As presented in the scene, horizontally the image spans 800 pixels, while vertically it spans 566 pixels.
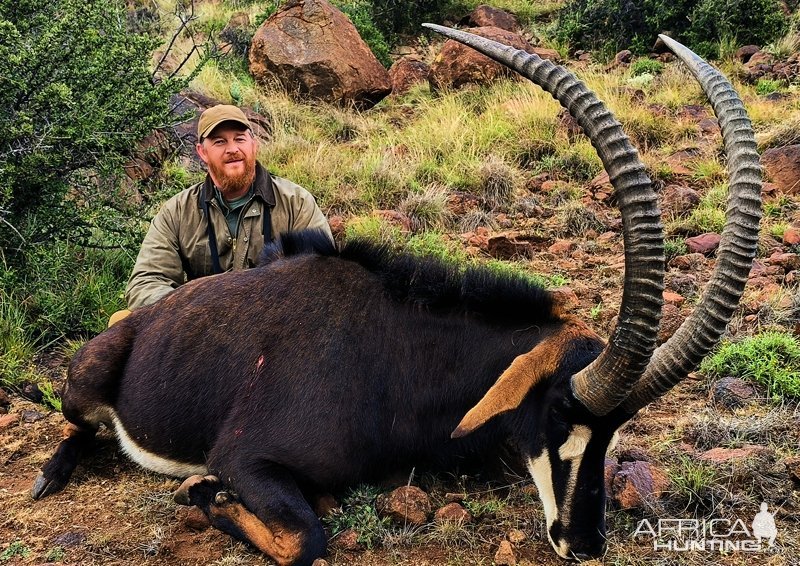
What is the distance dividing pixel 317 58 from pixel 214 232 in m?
8.62

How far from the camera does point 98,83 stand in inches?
273

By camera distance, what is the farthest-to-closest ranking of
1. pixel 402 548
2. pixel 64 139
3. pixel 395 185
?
pixel 395 185, pixel 64 139, pixel 402 548

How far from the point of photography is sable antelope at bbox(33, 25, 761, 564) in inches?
125

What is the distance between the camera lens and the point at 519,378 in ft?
11.5

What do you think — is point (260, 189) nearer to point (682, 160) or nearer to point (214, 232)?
point (214, 232)

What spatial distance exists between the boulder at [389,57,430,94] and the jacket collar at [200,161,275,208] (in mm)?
9253

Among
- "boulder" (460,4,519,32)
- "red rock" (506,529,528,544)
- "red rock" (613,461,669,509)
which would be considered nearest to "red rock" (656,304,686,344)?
"red rock" (613,461,669,509)

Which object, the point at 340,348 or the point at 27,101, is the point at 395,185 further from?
the point at 340,348

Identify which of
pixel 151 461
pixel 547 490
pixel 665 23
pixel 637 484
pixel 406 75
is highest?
pixel 665 23

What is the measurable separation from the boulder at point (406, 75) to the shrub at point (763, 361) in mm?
10414

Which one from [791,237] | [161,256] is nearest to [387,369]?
[161,256]

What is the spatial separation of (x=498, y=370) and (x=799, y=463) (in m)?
1.65

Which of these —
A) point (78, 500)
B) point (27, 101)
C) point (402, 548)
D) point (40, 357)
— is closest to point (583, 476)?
point (402, 548)

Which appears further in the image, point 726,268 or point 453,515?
point 453,515
